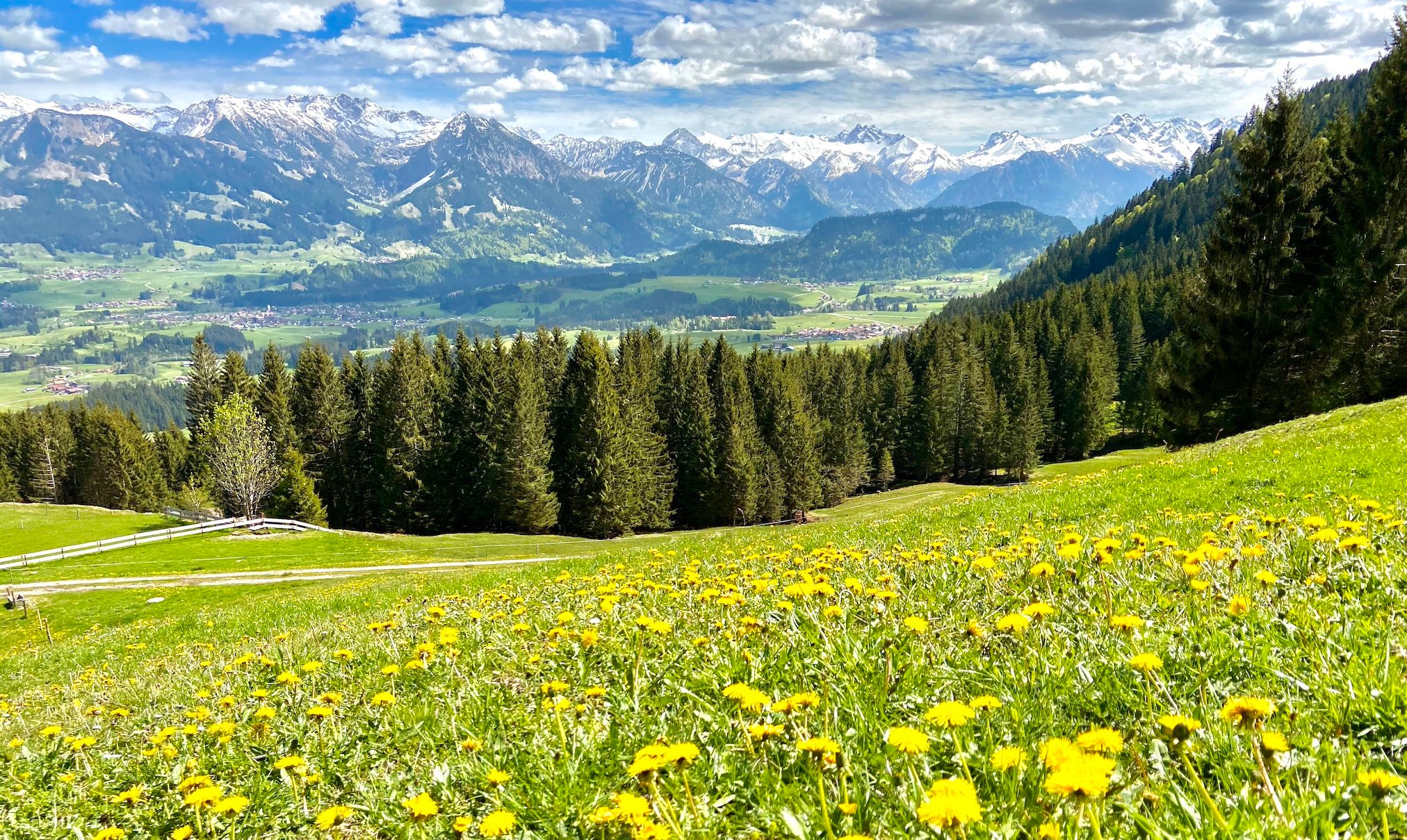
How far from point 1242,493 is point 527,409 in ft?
171

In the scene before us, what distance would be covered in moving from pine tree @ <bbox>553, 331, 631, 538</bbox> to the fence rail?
63.6 ft

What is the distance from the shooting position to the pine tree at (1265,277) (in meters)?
31.5

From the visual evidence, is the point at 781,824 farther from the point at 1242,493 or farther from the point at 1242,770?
the point at 1242,493

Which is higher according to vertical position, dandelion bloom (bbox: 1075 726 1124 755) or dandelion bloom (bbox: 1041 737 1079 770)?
dandelion bloom (bbox: 1041 737 1079 770)

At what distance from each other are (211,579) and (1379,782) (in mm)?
43661

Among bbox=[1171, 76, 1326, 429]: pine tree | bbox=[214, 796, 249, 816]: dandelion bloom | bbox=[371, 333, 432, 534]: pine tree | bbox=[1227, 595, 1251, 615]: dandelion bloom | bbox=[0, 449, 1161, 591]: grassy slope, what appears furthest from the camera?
bbox=[371, 333, 432, 534]: pine tree

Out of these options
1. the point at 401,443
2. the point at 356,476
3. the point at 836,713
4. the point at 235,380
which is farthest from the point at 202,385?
the point at 836,713

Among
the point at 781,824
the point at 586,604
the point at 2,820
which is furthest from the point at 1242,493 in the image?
the point at 2,820

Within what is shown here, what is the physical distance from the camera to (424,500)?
2475 inches

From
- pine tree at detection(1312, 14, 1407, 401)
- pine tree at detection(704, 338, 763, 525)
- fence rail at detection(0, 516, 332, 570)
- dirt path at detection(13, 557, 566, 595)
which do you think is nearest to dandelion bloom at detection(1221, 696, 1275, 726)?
dirt path at detection(13, 557, 566, 595)

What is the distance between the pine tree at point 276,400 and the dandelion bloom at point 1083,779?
7147cm

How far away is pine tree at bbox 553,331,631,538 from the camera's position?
58.8 metres

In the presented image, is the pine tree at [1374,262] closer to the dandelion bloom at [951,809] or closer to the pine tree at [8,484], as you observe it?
the dandelion bloom at [951,809]

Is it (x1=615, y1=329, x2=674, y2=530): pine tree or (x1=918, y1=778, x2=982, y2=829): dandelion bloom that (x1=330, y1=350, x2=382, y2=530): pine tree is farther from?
(x1=918, y1=778, x2=982, y2=829): dandelion bloom
